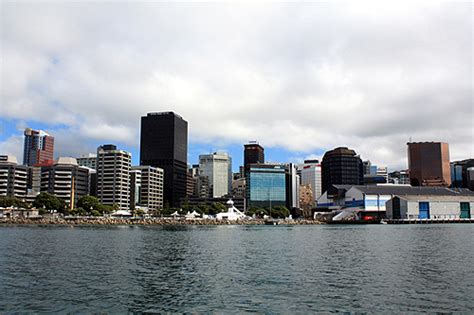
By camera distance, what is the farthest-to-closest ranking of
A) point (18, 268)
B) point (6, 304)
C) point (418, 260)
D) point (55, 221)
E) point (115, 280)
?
1. point (55, 221)
2. point (418, 260)
3. point (18, 268)
4. point (115, 280)
5. point (6, 304)

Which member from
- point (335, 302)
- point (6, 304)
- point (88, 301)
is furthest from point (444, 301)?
point (6, 304)

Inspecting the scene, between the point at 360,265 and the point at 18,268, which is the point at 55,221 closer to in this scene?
the point at 18,268

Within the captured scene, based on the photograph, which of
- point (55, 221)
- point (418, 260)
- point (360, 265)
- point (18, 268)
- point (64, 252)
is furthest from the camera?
point (55, 221)

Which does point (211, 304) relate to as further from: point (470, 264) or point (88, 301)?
point (470, 264)

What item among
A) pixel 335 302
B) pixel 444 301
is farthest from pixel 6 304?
pixel 444 301

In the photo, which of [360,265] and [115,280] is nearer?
[115,280]

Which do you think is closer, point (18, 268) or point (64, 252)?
point (18, 268)

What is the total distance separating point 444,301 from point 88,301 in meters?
24.8

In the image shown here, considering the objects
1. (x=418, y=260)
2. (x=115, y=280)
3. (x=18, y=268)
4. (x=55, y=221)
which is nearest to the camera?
(x=115, y=280)

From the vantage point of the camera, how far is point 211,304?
101 feet

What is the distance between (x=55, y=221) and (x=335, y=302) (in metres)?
180

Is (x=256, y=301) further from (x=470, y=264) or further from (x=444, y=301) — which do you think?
(x=470, y=264)

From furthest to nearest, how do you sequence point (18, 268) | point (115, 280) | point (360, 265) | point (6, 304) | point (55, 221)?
point (55, 221), point (360, 265), point (18, 268), point (115, 280), point (6, 304)

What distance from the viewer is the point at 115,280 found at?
129ft
